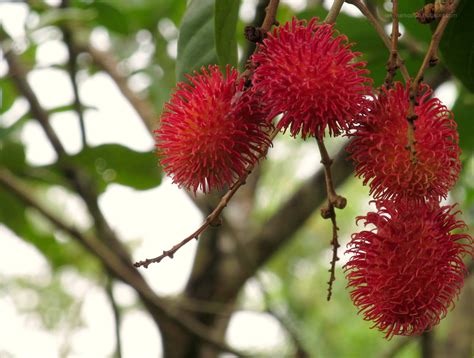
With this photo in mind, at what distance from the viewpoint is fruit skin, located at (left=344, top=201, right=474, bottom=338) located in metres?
0.95

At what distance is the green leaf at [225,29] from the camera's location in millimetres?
966

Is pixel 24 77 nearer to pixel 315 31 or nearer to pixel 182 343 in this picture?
pixel 182 343

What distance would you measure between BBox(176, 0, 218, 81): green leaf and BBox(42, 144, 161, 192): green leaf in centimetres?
54

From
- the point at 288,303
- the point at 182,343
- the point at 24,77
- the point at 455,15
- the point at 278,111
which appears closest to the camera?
the point at 278,111

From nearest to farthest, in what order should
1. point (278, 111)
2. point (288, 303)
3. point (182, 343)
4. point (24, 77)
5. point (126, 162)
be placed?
point (278, 111) → point (126, 162) → point (24, 77) → point (182, 343) → point (288, 303)

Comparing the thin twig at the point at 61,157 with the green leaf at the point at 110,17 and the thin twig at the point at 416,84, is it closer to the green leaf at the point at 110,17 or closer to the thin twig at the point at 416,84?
the green leaf at the point at 110,17

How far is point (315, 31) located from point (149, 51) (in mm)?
1281

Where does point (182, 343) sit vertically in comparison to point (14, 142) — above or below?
below

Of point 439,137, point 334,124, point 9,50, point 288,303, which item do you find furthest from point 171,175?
point 288,303

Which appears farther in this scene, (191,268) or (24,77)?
(191,268)

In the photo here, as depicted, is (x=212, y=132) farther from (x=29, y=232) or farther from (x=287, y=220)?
(x=29, y=232)

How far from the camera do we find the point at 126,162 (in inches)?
64.4

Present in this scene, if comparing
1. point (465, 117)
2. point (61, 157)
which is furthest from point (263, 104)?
point (61, 157)

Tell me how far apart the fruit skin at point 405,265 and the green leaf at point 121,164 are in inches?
28.6
